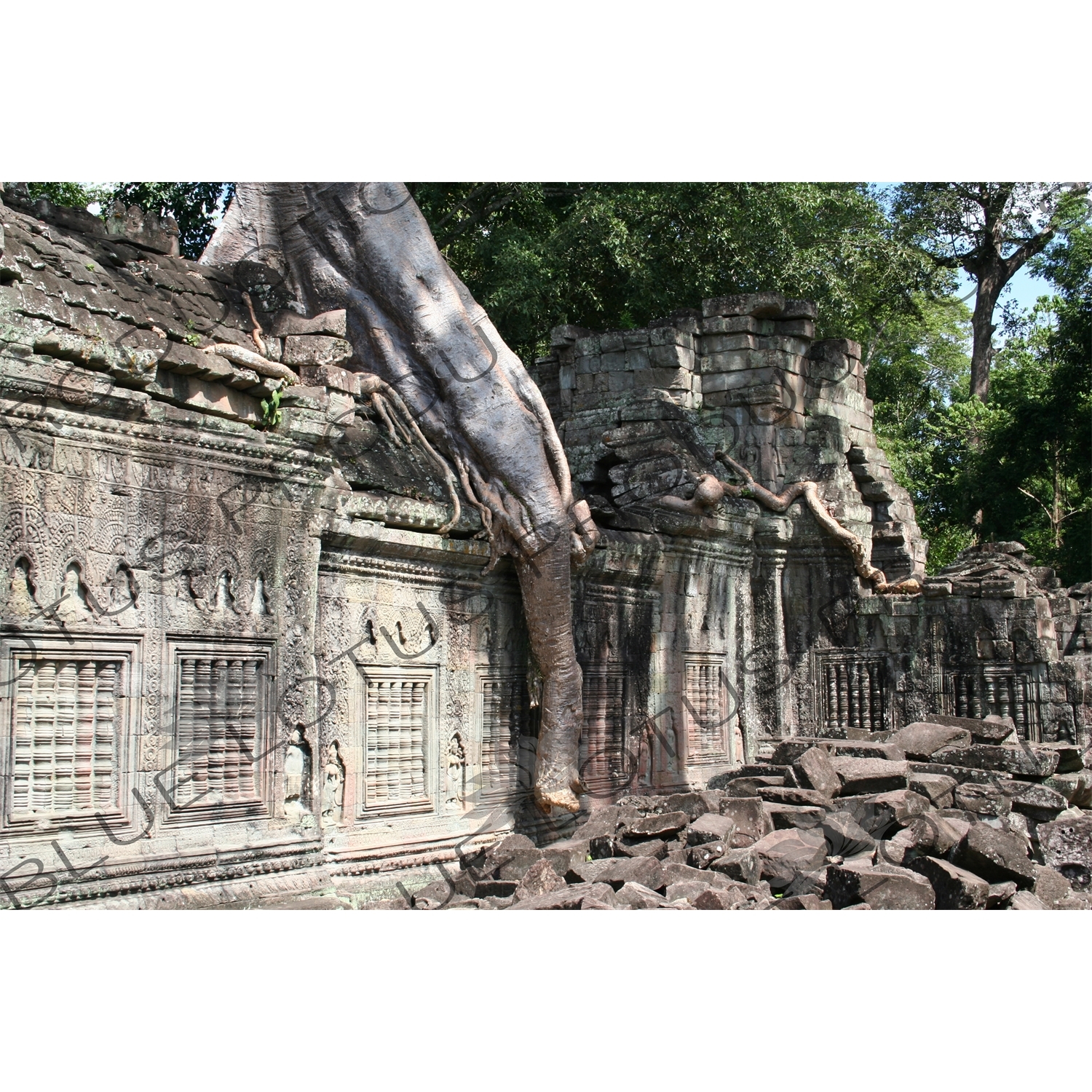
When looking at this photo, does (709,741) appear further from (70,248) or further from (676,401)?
(70,248)

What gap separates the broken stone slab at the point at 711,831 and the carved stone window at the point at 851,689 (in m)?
4.81

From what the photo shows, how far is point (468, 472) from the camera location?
27.0 ft

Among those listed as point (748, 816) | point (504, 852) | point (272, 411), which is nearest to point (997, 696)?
point (748, 816)

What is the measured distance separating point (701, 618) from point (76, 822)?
20.1 feet

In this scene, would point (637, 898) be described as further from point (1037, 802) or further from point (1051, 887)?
point (1037, 802)

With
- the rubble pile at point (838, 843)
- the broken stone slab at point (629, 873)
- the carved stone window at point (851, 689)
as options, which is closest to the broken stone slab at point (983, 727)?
the rubble pile at point (838, 843)

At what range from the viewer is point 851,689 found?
12219 mm

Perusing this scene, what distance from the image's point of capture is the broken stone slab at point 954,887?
6.04 metres

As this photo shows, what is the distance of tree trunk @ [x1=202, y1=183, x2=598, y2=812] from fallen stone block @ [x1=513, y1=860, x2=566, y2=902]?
5.69 ft

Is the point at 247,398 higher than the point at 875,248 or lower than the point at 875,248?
lower

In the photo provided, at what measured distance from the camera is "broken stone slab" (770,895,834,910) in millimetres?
5988

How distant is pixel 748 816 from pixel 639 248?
340 inches

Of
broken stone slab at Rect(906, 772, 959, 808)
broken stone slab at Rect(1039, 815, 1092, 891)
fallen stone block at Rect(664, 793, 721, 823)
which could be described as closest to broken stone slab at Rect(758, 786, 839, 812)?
fallen stone block at Rect(664, 793, 721, 823)

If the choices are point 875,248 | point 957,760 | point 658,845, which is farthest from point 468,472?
point 875,248
